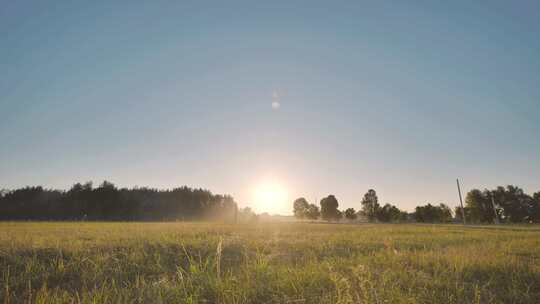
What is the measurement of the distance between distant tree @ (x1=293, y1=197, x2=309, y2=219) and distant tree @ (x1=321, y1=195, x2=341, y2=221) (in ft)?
31.4

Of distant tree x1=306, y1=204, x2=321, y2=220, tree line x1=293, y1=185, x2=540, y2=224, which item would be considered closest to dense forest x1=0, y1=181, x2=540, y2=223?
tree line x1=293, y1=185, x2=540, y2=224

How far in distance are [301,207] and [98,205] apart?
215 feet

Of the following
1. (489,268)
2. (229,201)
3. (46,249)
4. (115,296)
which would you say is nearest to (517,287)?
(489,268)

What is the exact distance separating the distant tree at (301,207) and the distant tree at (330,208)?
9585 millimetres

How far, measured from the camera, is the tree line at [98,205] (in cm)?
5797

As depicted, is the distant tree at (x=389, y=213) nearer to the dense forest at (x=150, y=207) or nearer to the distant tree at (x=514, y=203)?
the dense forest at (x=150, y=207)

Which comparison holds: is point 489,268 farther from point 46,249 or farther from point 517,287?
point 46,249

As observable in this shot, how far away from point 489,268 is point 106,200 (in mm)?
74188

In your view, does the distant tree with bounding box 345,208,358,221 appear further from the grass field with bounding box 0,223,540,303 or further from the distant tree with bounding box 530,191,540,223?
the grass field with bounding box 0,223,540,303

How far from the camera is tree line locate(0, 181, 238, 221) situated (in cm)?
5797

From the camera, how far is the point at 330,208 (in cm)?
8512

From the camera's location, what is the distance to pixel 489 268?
400 cm

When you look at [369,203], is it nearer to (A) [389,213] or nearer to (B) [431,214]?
(A) [389,213]

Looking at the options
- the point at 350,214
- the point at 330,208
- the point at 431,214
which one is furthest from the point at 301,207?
the point at 431,214
